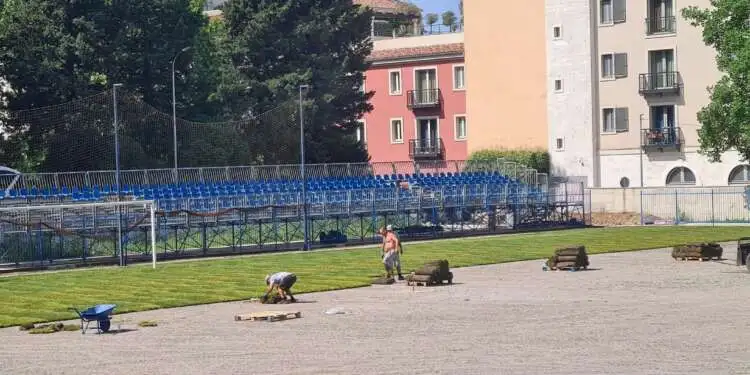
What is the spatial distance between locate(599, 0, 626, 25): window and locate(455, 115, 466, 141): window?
16.0m

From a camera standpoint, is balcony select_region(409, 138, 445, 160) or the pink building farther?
balcony select_region(409, 138, 445, 160)

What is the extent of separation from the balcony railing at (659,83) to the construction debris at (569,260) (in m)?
40.4

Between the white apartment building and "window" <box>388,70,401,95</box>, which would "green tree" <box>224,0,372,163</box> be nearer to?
the white apartment building

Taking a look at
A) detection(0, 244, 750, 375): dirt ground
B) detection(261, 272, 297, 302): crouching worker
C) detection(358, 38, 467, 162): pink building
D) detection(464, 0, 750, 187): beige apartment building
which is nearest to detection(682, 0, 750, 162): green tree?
detection(0, 244, 750, 375): dirt ground

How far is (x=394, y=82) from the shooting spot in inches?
4021

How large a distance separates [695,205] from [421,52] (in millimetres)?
30853

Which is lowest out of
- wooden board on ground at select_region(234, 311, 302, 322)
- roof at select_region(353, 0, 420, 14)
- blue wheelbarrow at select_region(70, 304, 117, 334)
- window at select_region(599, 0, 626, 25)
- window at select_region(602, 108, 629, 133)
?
wooden board on ground at select_region(234, 311, 302, 322)

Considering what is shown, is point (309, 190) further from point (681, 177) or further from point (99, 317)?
point (99, 317)

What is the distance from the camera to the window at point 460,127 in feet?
323

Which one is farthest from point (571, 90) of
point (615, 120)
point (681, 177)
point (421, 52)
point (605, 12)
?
point (421, 52)

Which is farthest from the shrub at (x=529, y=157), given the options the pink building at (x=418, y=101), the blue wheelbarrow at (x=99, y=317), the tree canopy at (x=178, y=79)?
the blue wheelbarrow at (x=99, y=317)

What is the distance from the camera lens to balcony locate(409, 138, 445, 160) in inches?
3920

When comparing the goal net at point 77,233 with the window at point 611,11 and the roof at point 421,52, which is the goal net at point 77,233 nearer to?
the window at point 611,11

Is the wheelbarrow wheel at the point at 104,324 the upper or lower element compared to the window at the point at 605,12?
lower
